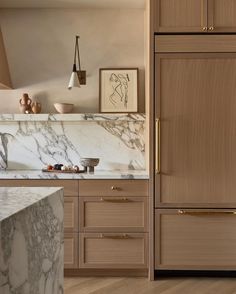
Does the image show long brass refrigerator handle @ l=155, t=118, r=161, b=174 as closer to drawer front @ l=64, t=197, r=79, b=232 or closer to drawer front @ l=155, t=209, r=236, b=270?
→ drawer front @ l=155, t=209, r=236, b=270

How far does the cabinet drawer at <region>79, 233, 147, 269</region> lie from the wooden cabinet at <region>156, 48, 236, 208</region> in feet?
1.55

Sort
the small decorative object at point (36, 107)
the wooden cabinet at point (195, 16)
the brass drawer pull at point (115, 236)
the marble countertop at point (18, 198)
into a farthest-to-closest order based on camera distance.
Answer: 1. the small decorative object at point (36, 107)
2. the brass drawer pull at point (115, 236)
3. the wooden cabinet at point (195, 16)
4. the marble countertop at point (18, 198)

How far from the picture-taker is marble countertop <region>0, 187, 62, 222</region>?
1.20 metres

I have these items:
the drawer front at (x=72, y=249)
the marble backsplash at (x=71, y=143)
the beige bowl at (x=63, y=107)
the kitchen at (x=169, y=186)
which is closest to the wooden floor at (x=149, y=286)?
the kitchen at (x=169, y=186)

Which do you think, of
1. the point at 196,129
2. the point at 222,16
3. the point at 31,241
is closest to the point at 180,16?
the point at 222,16

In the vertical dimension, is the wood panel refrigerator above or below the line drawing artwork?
below

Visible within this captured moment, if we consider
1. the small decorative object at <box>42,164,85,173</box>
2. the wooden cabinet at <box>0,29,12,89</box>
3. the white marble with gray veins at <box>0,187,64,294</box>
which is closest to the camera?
the white marble with gray veins at <box>0,187,64,294</box>

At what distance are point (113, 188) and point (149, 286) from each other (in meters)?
0.79

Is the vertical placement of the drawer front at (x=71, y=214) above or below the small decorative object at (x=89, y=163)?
below

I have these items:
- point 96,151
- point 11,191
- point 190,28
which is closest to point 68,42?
point 96,151

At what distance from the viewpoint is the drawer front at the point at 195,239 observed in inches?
118

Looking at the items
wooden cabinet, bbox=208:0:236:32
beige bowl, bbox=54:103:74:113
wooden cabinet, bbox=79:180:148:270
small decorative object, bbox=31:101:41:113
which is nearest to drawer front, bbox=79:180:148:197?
wooden cabinet, bbox=79:180:148:270

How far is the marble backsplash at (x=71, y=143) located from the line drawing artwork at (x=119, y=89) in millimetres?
202

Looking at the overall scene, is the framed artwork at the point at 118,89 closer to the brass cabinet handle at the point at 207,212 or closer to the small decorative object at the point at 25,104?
the small decorative object at the point at 25,104
